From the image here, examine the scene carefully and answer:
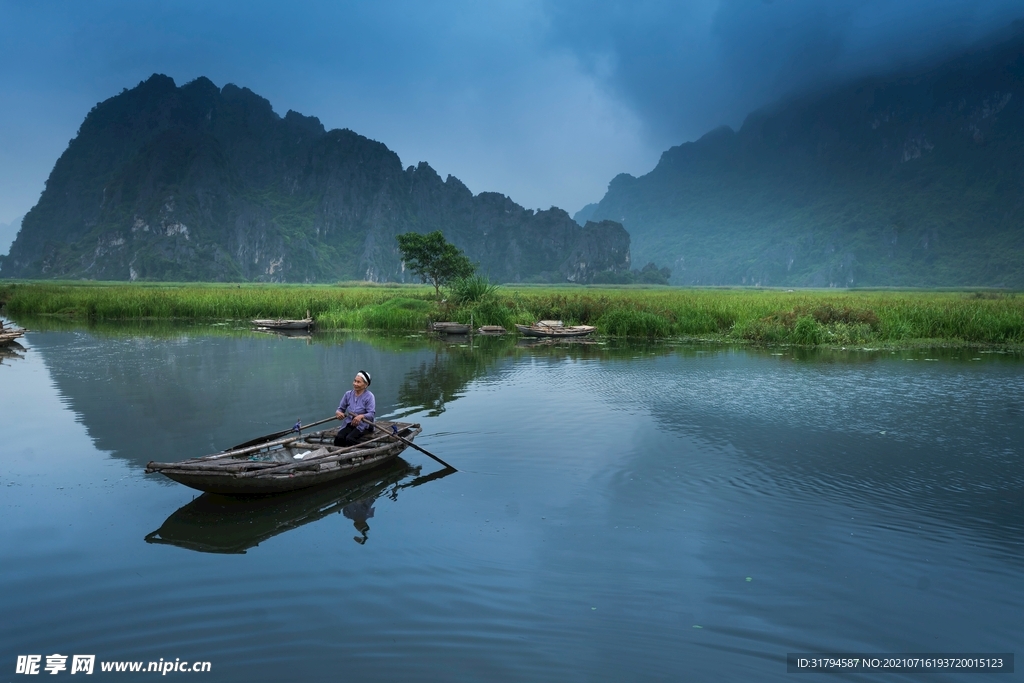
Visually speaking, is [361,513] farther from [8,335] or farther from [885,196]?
[885,196]

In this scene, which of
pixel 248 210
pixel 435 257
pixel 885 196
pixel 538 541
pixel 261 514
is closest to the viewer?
pixel 538 541

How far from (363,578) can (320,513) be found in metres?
1.69

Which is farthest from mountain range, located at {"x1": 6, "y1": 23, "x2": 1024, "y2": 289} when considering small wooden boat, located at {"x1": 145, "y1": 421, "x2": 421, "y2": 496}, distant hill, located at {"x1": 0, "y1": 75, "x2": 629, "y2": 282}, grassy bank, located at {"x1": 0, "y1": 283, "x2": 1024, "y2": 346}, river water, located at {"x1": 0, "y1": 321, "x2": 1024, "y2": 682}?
small wooden boat, located at {"x1": 145, "y1": 421, "x2": 421, "y2": 496}

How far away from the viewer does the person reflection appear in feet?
21.5

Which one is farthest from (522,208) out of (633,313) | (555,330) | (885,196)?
(555,330)

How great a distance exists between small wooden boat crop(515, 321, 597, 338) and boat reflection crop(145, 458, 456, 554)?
682 inches

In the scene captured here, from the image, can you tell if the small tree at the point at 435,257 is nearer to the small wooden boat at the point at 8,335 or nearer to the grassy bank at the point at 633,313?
the grassy bank at the point at 633,313

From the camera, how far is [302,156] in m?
167

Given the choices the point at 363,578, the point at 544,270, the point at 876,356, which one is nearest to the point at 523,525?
the point at 363,578

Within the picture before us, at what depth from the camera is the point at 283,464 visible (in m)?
7.03

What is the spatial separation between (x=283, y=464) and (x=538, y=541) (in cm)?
278

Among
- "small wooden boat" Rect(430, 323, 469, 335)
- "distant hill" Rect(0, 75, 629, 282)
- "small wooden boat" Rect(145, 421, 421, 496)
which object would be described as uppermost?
"distant hill" Rect(0, 75, 629, 282)

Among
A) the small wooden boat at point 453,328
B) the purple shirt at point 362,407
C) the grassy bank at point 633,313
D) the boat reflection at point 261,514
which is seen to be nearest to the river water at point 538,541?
the boat reflection at point 261,514

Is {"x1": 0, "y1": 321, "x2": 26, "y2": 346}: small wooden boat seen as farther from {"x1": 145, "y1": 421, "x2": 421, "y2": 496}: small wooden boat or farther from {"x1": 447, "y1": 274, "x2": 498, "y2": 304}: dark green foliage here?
{"x1": 145, "y1": 421, "x2": 421, "y2": 496}: small wooden boat
